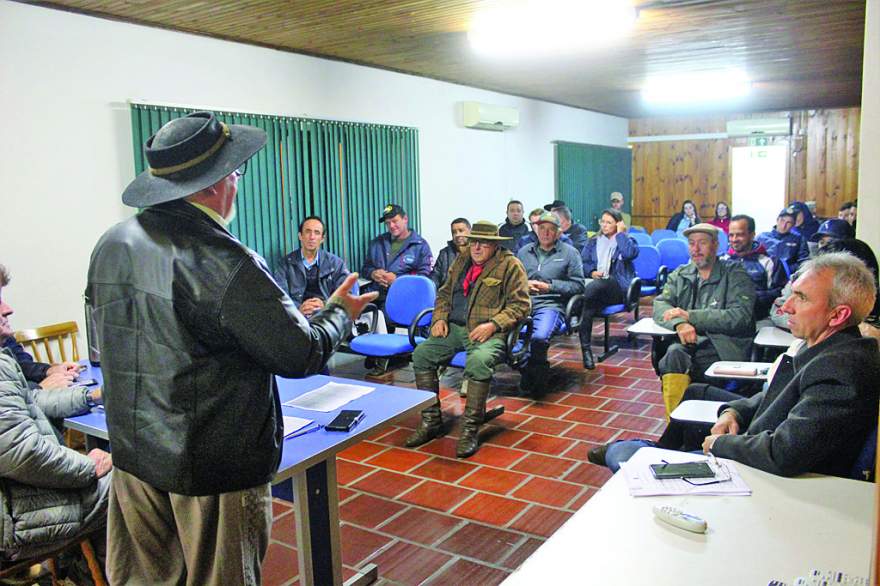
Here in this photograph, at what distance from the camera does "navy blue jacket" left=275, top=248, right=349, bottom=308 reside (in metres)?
5.23

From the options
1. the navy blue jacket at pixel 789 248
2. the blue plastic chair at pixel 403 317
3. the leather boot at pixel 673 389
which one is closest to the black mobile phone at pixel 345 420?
the leather boot at pixel 673 389

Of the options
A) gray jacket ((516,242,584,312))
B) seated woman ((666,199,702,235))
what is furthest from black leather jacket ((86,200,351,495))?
seated woman ((666,199,702,235))

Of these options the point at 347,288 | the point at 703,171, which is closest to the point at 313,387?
the point at 347,288

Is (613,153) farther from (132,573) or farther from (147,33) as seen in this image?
(132,573)

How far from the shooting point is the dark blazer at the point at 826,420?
1850mm

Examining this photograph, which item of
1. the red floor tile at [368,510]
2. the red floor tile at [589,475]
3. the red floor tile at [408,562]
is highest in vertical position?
the red floor tile at [589,475]

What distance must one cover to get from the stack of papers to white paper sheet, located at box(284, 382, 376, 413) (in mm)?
1055

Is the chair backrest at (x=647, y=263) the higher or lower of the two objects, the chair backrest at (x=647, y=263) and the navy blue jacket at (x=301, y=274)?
the lower

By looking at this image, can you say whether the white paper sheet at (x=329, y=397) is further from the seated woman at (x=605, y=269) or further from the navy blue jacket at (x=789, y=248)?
the navy blue jacket at (x=789, y=248)

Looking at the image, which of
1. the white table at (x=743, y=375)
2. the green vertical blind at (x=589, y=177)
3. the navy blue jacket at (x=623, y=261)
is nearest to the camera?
the white table at (x=743, y=375)

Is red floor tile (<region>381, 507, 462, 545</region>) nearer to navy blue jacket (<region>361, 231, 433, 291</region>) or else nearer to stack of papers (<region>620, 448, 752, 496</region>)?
stack of papers (<region>620, 448, 752, 496</region>)

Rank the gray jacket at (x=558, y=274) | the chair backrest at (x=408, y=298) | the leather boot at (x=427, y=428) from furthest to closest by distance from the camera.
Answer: the gray jacket at (x=558, y=274) → the chair backrest at (x=408, y=298) → the leather boot at (x=427, y=428)

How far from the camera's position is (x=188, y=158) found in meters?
1.73

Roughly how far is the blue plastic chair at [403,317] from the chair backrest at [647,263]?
10.1 ft
